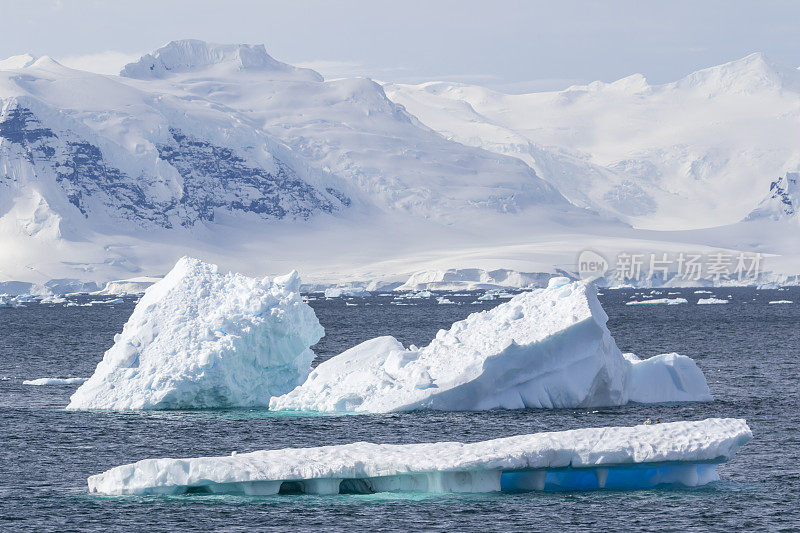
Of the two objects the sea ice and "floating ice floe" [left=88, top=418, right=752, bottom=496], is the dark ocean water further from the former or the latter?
the sea ice

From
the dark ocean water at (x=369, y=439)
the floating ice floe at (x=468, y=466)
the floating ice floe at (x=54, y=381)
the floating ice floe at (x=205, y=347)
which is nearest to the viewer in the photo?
the dark ocean water at (x=369, y=439)

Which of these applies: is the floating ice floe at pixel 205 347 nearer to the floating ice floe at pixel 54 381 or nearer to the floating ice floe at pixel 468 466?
the floating ice floe at pixel 54 381

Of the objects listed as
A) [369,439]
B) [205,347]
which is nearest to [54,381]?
[205,347]

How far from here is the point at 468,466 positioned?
28953 millimetres

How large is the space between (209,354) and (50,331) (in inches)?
2979

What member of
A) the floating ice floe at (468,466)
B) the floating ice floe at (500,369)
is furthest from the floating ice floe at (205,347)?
the floating ice floe at (468,466)

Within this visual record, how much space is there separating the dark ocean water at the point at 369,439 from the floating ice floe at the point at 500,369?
44.8 inches

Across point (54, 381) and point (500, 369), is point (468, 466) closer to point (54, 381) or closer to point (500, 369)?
point (500, 369)

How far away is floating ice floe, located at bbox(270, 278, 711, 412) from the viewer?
4388 cm

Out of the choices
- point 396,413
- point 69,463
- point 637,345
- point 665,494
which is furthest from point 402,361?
point 637,345

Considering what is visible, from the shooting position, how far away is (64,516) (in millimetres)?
27875

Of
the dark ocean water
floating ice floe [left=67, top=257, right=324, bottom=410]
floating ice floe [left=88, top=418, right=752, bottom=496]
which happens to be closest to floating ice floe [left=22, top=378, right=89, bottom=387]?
the dark ocean water

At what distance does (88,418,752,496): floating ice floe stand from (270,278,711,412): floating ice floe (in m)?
13.0

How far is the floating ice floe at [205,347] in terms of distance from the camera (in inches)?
1797
